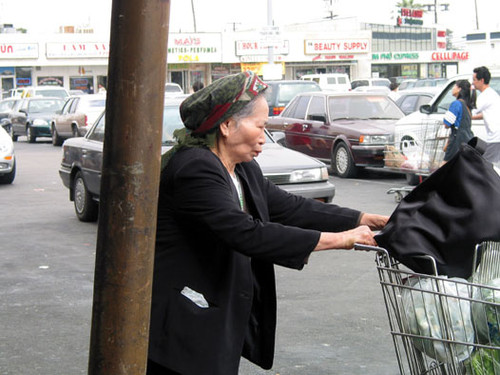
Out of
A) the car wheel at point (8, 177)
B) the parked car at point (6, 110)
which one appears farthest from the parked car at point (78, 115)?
the car wheel at point (8, 177)

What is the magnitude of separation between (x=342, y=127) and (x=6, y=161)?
20.8 feet

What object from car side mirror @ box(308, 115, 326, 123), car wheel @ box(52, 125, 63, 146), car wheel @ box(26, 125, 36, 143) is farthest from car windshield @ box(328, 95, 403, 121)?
car wheel @ box(26, 125, 36, 143)

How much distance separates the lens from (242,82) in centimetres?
314

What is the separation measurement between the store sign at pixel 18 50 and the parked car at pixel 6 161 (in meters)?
33.8

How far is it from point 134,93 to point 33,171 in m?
17.0

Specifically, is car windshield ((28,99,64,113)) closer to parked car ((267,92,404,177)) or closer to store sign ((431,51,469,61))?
parked car ((267,92,404,177))

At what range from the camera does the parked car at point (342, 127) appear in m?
15.5

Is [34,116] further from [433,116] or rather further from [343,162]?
[433,116]

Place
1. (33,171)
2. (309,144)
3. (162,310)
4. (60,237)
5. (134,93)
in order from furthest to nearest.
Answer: (33,171)
(309,144)
(60,237)
(162,310)
(134,93)

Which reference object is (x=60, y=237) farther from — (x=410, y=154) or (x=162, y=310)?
(x=162, y=310)

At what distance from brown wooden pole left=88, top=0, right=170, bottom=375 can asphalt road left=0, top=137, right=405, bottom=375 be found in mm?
2772

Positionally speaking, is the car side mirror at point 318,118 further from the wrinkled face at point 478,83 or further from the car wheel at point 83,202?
the car wheel at point 83,202

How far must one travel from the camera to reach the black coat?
303cm

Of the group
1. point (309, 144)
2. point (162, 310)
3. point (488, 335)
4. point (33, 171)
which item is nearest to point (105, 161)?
point (162, 310)
